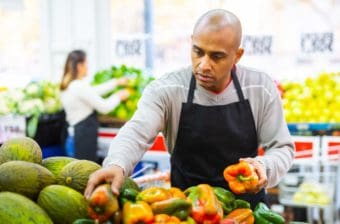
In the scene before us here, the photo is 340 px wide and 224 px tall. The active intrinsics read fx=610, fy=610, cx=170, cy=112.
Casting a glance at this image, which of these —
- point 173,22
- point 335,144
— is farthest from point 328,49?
point 173,22

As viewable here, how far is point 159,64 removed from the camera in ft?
26.4

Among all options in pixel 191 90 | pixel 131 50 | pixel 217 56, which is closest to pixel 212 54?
pixel 217 56

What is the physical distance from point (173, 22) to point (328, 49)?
2320 millimetres

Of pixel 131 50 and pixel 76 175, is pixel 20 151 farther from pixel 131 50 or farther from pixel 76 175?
pixel 131 50

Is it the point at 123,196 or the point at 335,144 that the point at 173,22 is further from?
the point at 123,196

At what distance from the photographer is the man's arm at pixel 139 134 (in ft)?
6.85

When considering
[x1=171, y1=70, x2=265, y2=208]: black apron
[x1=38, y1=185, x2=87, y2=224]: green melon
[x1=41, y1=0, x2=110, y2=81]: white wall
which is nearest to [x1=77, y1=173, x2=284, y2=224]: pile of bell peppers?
[x1=38, y1=185, x2=87, y2=224]: green melon

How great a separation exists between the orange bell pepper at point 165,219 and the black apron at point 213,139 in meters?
0.93

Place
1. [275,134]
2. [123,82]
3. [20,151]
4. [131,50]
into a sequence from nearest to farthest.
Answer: [20,151], [275,134], [123,82], [131,50]

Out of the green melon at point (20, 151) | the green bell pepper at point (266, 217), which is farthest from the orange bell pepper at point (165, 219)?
the green melon at point (20, 151)

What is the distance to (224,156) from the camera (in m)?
2.69

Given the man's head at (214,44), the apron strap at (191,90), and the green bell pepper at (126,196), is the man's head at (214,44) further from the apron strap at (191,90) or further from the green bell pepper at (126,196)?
the green bell pepper at (126,196)

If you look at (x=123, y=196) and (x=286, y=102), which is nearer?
(x=123, y=196)

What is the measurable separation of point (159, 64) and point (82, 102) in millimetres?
1962
